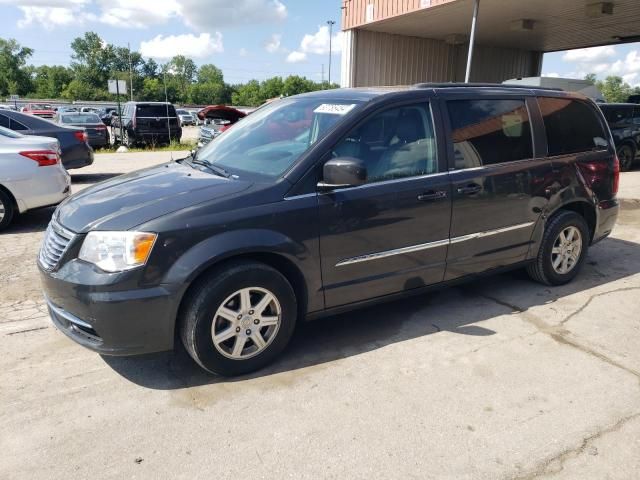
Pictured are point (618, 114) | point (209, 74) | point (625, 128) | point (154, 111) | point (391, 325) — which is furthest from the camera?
point (209, 74)

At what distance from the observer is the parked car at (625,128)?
1271cm

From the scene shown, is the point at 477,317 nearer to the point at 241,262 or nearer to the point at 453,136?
the point at 453,136

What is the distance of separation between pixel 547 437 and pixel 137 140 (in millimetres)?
18857

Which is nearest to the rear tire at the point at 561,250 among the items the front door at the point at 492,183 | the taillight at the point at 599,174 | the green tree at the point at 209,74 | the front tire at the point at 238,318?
the front door at the point at 492,183

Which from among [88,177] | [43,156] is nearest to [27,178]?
[43,156]

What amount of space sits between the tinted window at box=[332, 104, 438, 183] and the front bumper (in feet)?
4.78

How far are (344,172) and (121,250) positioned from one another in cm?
135

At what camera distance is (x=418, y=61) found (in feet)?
60.6

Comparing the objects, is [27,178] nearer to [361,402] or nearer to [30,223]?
[30,223]

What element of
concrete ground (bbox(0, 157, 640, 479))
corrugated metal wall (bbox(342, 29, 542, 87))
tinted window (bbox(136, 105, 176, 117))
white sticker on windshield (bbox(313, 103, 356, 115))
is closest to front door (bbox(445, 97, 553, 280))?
concrete ground (bbox(0, 157, 640, 479))

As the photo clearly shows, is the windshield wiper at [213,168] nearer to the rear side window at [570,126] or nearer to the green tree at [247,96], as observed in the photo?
the rear side window at [570,126]

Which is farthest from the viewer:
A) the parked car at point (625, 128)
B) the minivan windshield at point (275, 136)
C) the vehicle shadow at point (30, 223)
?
the parked car at point (625, 128)

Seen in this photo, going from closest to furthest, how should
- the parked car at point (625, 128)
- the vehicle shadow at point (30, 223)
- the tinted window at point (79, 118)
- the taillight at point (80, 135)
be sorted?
the vehicle shadow at point (30, 223) → the taillight at point (80, 135) → the parked car at point (625, 128) → the tinted window at point (79, 118)

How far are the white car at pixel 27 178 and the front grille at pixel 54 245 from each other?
3.80 metres
